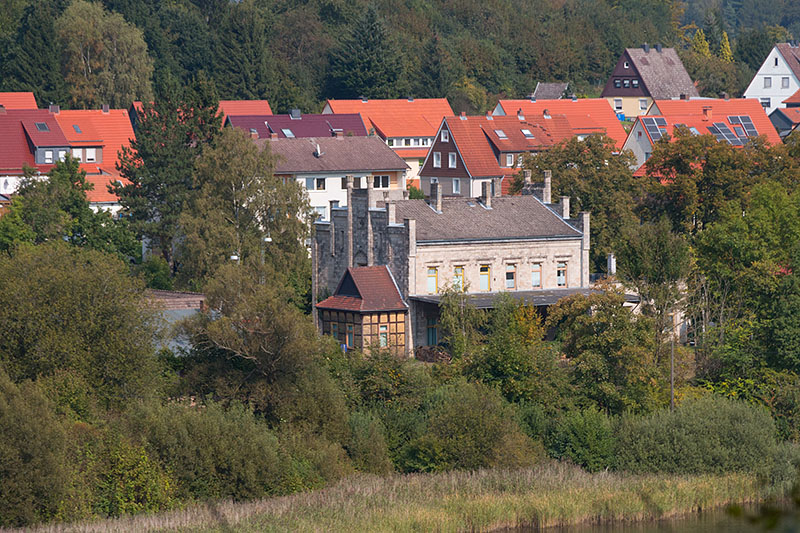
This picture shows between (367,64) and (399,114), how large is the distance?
12563 mm

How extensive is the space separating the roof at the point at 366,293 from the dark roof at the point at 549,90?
7420cm

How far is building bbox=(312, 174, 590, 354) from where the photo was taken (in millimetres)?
48406

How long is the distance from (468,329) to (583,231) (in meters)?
8.00

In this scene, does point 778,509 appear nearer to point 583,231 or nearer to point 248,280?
point 248,280

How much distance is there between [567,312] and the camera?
40.8 meters

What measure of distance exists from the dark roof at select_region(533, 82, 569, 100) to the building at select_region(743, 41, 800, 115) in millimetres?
16887

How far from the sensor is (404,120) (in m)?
97.7

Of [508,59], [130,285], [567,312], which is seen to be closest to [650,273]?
[567,312]

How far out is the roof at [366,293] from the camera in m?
47.7

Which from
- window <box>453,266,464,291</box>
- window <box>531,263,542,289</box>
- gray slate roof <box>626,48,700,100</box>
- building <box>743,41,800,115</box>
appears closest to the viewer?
window <box>453,266,464,291</box>

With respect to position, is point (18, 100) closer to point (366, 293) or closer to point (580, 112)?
point (580, 112)

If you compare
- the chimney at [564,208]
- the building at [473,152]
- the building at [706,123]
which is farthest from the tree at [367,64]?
the chimney at [564,208]

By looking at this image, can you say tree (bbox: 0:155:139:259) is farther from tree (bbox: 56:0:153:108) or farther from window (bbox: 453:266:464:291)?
tree (bbox: 56:0:153:108)

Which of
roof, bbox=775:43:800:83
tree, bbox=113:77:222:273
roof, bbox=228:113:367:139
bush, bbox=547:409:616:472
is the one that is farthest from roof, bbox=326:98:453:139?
bush, bbox=547:409:616:472
